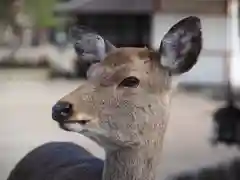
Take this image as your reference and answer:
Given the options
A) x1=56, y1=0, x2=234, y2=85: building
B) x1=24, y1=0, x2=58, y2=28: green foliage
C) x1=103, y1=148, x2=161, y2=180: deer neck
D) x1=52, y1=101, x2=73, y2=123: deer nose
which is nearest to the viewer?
x1=52, y1=101, x2=73, y2=123: deer nose

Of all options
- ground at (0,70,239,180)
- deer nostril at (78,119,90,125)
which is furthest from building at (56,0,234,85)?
deer nostril at (78,119,90,125)

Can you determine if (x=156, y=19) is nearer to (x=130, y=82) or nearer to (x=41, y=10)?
(x=41, y=10)

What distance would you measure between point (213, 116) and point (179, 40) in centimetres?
233

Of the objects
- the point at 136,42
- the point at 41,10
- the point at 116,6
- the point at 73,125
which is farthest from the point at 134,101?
the point at 116,6

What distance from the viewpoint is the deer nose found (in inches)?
37.4

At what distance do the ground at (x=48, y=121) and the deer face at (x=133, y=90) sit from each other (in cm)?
114

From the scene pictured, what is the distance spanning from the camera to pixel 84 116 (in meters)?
0.97

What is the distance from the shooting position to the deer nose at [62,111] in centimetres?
95

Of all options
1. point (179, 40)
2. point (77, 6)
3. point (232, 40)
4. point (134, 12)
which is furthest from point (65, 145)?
point (232, 40)

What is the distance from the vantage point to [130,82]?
40.5 inches

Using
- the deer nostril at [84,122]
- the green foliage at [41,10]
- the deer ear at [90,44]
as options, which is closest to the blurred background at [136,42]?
the green foliage at [41,10]

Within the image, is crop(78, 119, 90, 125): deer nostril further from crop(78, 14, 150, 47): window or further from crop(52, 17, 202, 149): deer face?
crop(78, 14, 150, 47): window

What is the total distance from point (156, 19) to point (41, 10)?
913 millimetres

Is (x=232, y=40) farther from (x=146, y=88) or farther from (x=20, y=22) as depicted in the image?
(x=146, y=88)
